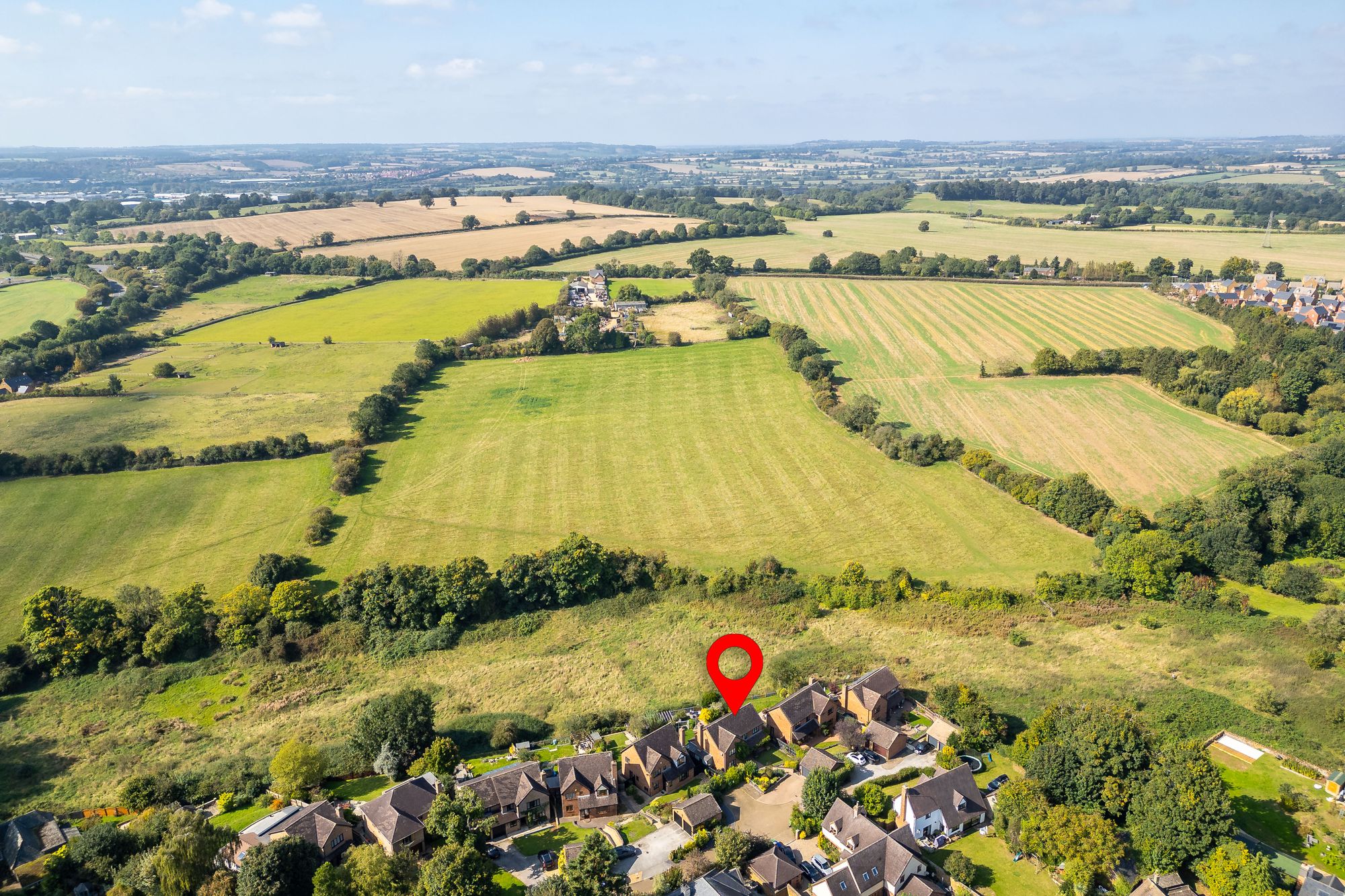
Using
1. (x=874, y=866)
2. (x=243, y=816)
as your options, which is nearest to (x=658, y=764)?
(x=874, y=866)

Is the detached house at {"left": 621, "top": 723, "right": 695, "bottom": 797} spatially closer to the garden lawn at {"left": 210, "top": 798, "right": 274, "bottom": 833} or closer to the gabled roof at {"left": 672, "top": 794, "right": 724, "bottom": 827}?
the gabled roof at {"left": 672, "top": 794, "right": 724, "bottom": 827}

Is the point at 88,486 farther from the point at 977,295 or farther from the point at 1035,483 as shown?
the point at 977,295

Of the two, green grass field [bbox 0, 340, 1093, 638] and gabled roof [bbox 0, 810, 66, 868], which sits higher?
green grass field [bbox 0, 340, 1093, 638]

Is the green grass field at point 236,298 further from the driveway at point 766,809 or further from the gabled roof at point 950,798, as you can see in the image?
the gabled roof at point 950,798

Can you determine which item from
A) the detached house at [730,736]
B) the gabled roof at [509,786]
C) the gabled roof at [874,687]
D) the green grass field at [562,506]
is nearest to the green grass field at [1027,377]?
the green grass field at [562,506]

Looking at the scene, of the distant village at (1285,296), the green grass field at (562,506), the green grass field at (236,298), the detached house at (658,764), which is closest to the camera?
the detached house at (658,764)

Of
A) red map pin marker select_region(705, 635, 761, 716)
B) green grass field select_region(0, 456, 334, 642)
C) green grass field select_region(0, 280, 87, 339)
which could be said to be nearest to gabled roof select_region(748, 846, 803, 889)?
red map pin marker select_region(705, 635, 761, 716)

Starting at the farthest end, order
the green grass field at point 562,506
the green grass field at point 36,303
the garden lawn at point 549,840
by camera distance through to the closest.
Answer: the green grass field at point 36,303
the green grass field at point 562,506
the garden lawn at point 549,840
